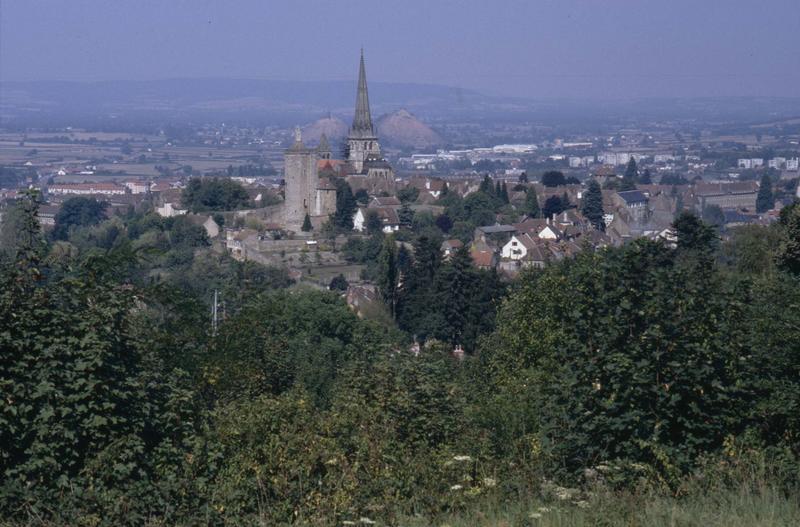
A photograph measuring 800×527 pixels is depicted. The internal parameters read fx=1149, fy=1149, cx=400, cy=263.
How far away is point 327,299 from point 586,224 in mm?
31490

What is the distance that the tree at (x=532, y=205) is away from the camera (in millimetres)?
54438

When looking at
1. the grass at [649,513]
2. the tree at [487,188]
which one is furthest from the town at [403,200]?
the grass at [649,513]

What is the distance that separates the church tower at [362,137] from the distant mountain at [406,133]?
312ft

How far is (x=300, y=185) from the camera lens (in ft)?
163

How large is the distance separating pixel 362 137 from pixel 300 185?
19.8 m

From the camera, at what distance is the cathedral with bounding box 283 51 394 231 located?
49.4 metres

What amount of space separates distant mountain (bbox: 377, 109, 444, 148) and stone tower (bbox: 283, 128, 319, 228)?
116 meters

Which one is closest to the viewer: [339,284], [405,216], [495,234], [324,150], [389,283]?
[389,283]

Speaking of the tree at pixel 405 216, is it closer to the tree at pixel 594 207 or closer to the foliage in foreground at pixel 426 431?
the tree at pixel 594 207

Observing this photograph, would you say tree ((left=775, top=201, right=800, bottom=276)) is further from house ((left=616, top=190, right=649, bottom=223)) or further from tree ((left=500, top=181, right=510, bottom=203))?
tree ((left=500, top=181, right=510, bottom=203))

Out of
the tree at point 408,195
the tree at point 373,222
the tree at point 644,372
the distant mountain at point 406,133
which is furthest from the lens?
the distant mountain at point 406,133

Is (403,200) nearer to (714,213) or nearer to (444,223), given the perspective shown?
(444,223)

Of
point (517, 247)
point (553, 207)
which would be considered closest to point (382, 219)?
point (517, 247)

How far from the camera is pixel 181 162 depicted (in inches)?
4963
